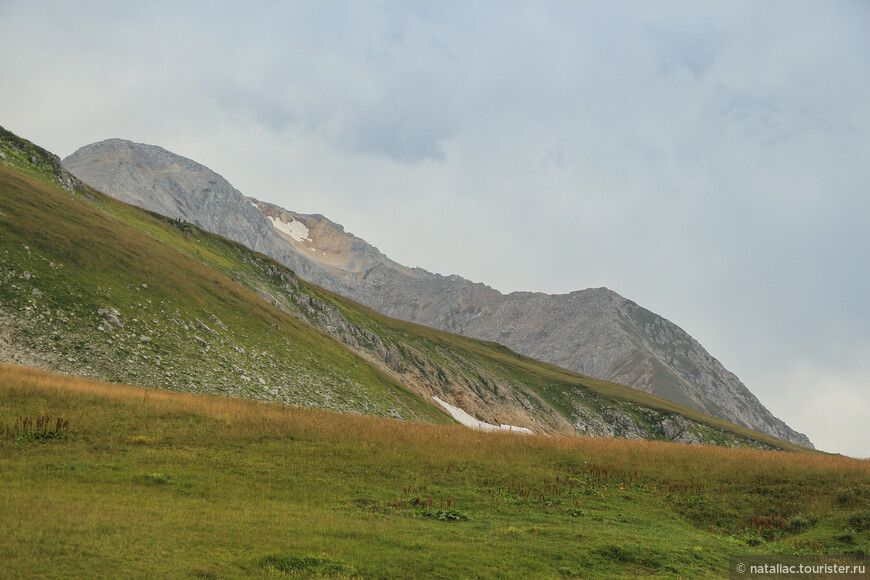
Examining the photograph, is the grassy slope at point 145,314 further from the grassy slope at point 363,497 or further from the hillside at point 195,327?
the grassy slope at point 363,497

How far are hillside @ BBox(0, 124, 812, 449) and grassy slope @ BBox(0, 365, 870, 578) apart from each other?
13.9 m

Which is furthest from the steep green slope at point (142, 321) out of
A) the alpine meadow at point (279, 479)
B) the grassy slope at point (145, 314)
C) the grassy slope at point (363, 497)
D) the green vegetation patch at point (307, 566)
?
the green vegetation patch at point (307, 566)

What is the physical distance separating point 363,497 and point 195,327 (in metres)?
42.4

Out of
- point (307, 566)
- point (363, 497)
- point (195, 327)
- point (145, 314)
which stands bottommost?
point (195, 327)

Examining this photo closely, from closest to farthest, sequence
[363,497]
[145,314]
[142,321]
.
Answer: [363,497]
[142,321]
[145,314]

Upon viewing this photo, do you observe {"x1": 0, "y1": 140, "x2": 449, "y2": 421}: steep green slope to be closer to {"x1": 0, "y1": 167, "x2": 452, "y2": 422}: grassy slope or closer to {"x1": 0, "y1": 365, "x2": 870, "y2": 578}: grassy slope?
{"x1": 0, "y1": 167, "x2": 452, "y2": 422}: grassy slope

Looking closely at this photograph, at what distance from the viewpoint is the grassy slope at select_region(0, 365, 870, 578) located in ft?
53.6

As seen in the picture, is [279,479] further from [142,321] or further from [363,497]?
[142,321]

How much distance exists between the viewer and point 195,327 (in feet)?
194

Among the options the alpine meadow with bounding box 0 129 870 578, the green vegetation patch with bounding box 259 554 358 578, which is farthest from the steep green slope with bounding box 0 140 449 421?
the green vegetation patch with bounding box 259 554 358 578

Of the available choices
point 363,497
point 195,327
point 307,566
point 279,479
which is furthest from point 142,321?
point 307,566

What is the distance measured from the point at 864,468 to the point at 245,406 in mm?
34887

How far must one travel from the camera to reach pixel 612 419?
13225 cm

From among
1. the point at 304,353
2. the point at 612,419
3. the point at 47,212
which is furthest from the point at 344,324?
the point at 612,419
